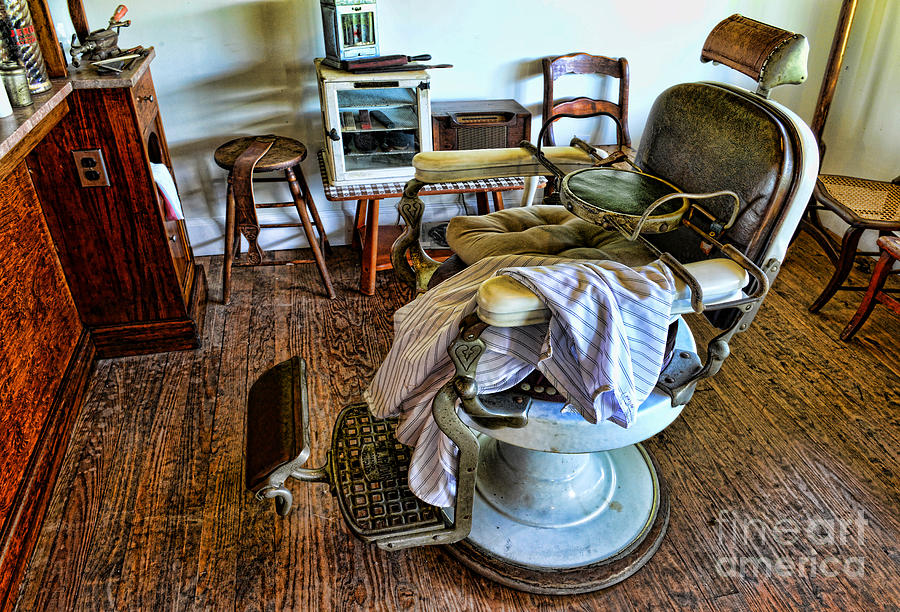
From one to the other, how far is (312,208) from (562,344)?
1898 millimetres

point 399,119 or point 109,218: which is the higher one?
point 399,119

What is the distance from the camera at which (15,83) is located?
1.55 metres

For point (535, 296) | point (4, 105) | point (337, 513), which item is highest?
point (4, 105)

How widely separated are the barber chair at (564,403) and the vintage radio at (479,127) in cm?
89

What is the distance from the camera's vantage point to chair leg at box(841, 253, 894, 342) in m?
2.25

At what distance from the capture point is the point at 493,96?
297 centimetres

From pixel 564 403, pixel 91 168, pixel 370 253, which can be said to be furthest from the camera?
pixel 370 253

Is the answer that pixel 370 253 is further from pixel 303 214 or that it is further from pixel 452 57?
pixel 452 57

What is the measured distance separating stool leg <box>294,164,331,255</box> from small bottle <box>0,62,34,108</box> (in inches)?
42.5

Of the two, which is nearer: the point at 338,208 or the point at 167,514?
the point at 167,514

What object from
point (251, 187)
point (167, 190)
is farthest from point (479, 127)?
point (167, 190)

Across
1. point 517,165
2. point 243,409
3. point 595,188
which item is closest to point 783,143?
point 595,188

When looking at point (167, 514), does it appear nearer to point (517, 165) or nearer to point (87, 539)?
point (87, 539)

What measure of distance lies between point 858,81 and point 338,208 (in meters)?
2.56
